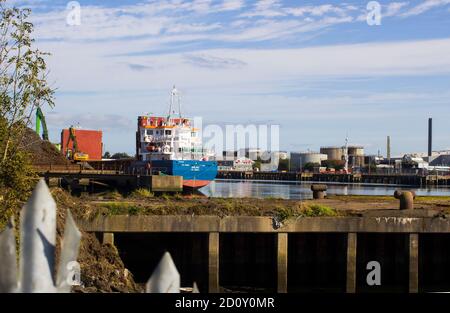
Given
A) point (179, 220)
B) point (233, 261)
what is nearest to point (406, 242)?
point (233, 261)

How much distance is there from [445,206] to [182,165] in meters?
43.3

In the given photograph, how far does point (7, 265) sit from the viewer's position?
605 cm

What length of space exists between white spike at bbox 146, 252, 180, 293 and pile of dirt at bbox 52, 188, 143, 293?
565 inches

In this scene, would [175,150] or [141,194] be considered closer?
[141,194]

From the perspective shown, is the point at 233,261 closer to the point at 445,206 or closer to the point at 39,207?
the point at 445,206

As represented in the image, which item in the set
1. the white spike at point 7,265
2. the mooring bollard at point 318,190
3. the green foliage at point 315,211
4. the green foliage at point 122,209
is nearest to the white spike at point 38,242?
the white spike at point 7,265

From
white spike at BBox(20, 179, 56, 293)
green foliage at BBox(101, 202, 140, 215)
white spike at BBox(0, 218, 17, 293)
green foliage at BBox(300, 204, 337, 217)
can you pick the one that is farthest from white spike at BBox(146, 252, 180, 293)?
green foliage at BBox(300, 204, 337, 217)

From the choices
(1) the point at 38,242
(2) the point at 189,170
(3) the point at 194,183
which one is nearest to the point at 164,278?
(1) the point at 38,242

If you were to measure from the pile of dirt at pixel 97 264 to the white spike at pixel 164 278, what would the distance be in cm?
1435

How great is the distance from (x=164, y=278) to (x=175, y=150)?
73216mm

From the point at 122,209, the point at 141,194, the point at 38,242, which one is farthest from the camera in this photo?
the point at 141,194

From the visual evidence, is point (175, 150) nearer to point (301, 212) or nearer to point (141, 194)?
point (141, 194)

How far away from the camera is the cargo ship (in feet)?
247

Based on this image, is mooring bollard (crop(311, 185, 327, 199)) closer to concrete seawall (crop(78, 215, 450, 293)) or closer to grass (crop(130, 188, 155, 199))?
grass (crop(130, 188, 155, 199))
